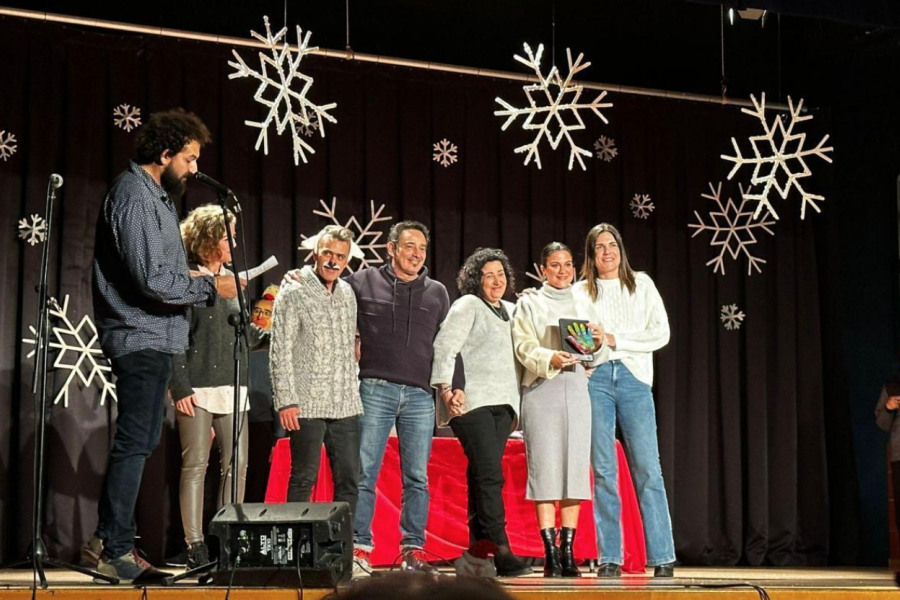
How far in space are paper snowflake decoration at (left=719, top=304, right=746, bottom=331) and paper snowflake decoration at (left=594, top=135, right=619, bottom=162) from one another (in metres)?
1.29

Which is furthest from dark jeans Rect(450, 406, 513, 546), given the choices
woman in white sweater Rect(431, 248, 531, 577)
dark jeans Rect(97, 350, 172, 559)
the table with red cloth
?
dark jeans Rect(97, 350, 172, 559)

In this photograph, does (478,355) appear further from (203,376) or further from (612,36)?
(612,36)

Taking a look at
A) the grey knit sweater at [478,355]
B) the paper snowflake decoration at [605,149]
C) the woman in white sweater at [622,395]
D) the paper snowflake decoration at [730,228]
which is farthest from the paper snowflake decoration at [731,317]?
the grey knit sweater at [478,355]

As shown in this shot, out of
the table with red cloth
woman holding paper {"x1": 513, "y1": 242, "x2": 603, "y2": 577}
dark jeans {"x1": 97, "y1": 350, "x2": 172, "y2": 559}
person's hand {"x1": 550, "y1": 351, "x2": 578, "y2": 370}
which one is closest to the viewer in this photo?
dark jeans {"x1": 97, "y1": 350, "x2": 172, "y2": 559}

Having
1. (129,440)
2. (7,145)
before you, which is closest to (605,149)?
(7,145)

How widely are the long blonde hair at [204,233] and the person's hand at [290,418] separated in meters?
0.84

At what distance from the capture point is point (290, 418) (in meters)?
4.38

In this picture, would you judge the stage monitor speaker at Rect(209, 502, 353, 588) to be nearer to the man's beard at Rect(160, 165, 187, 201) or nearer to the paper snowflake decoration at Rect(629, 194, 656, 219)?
the man's beard at Rect(160, 165, 187, 201)

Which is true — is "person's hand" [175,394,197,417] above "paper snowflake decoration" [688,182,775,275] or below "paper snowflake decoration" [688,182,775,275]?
below

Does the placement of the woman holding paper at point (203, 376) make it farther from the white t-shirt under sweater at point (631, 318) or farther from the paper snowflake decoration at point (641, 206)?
the paper snowflake decoration at point (641, 206)

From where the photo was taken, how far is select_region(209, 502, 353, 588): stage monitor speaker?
322 cm

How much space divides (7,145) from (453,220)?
8.79ft

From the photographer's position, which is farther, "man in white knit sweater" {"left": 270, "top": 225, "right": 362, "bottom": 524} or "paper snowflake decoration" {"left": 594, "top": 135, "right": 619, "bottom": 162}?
"paper snowflake decoration" {"left": 594, "top": 135, "right": 619, "bottom": 162}

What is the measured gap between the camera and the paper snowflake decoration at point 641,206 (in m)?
7.48
